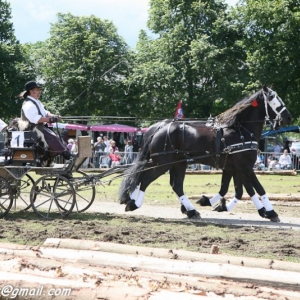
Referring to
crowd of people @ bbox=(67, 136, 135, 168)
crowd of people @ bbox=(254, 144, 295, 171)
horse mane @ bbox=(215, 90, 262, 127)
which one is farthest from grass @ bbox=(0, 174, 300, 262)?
crowd of people @ bbox=(254, 144, 295, 171)

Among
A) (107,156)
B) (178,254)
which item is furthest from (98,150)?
(178,254)

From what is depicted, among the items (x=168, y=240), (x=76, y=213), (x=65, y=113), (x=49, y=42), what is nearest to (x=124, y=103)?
(x=65, y=113)

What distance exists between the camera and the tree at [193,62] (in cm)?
4450

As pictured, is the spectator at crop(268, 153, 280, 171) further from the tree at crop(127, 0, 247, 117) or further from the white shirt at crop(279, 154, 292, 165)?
the tree at crop(127, 0, 247, 117)

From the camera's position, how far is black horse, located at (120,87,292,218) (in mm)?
12781

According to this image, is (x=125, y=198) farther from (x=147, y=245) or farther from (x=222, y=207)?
(x=147, y=245)

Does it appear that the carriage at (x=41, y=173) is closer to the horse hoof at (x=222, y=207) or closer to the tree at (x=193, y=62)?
the horse hoof at (x=222, y=207)

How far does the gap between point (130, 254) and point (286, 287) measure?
2.03 m

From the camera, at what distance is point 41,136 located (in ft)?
41.5

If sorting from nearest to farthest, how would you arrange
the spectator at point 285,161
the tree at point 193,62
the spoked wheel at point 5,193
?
the spoked wheel at point 5,193 < the spectator at point 285,161 < the tree at point 193,62

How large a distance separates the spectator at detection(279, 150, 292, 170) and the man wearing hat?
63.8 ft

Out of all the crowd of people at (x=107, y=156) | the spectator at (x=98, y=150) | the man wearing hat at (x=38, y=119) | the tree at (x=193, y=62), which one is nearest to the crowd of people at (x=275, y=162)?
the crowd of people at (x=107, y=156)

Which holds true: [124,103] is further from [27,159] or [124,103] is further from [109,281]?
[109,281]

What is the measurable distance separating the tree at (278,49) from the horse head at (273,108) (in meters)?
25.5
